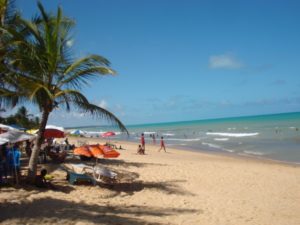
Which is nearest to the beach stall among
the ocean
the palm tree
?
the palm tree

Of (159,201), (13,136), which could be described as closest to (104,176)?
(159,201)

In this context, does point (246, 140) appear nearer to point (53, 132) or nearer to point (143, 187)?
A: point (53, 132)

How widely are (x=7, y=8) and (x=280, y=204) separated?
851 centimetres

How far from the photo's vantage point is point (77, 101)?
27.6 feet

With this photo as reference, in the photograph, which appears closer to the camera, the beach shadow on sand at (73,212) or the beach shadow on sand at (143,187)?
the beach shadow on sand at (73,212)

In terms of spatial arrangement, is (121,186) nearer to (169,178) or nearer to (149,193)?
(149,193)

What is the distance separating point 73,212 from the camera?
6.64m

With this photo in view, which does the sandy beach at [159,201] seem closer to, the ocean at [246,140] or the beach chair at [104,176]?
the beach chair at [104,176]

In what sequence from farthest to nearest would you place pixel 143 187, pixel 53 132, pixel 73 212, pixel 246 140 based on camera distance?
1. pixel 246 140
2. pixel 53 132
3. pixel 143 187
4. pixel 73 212

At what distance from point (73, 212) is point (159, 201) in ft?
7.73

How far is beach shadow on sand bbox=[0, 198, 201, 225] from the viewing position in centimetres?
611

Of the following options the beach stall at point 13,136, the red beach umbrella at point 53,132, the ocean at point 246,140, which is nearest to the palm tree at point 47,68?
the beach stall at point 13,136

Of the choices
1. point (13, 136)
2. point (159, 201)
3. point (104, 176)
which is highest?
point (13, 136)

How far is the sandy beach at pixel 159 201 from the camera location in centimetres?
651
